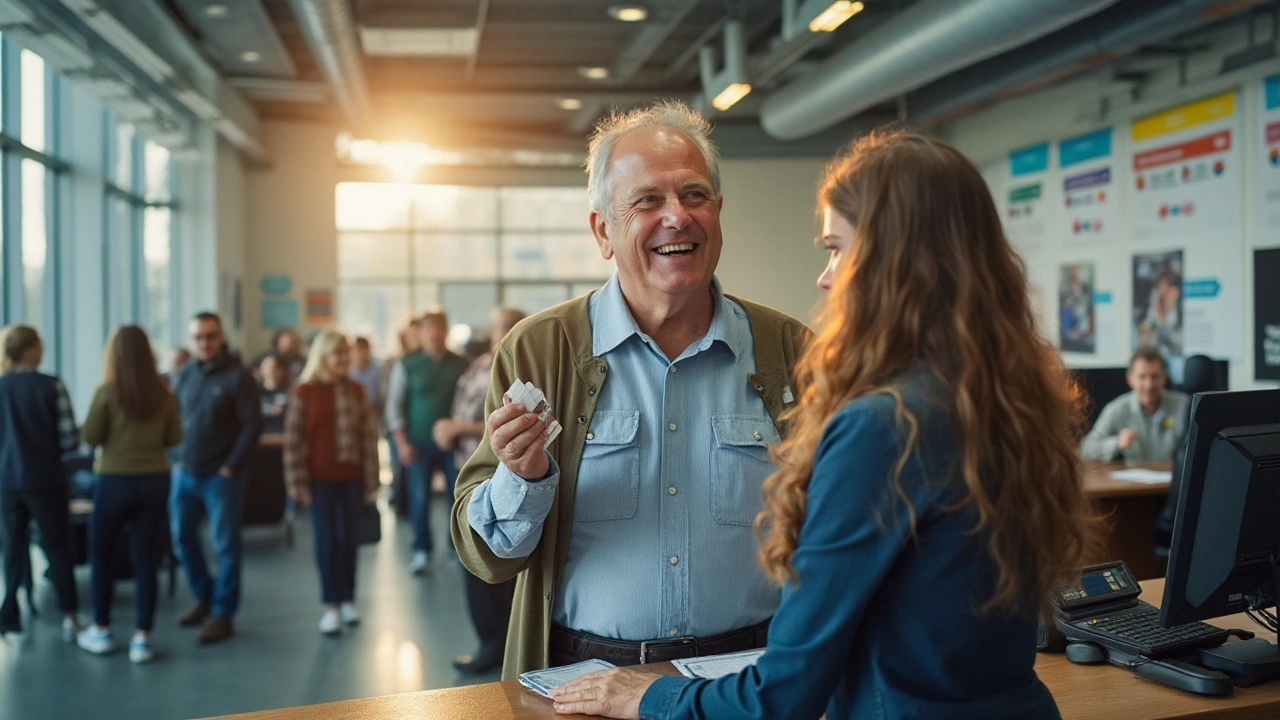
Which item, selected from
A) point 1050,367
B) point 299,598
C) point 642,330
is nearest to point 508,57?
point 299,598

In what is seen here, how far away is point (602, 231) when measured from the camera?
2236 millimetres

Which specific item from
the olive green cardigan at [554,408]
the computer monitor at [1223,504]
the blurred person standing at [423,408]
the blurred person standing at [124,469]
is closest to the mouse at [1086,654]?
the computer monitor at [1223,504]

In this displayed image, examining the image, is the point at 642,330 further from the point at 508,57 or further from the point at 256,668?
the point at 508,57

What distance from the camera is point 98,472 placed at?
18.0ft

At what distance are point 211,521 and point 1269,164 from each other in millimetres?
7048

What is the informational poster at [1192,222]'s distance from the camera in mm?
7398

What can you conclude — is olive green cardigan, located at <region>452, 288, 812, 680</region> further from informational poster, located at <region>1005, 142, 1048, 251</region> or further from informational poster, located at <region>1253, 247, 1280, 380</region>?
informational poster, located at <region>1005, 142, 1048, 251</region>

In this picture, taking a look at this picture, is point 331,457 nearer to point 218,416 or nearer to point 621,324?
point 218,416

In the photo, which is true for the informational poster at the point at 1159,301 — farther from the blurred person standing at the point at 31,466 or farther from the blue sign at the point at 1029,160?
the blurred person standing at the point at 31,466

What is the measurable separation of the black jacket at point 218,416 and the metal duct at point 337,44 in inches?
90.9

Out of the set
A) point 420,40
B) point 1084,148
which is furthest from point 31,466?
point 1084,148

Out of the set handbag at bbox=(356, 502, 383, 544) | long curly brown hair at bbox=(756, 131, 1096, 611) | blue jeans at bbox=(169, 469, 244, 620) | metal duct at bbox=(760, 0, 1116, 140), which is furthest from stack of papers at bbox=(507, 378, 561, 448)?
blue jeans at bbox=(169, 469, 244, 620)

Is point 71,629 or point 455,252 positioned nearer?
point 71,629

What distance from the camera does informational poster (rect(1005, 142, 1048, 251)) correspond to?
32.0 feet
